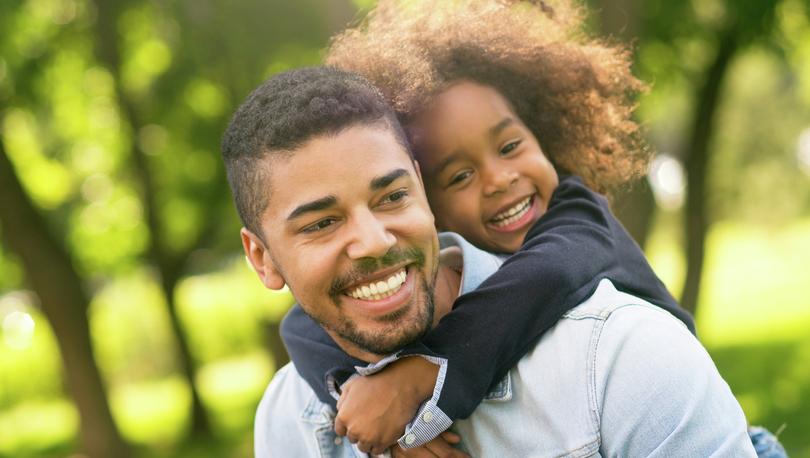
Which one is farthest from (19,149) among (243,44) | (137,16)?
(243,44)

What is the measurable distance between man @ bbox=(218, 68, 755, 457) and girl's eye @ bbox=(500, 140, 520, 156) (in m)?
0.57

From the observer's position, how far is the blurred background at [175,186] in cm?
1095

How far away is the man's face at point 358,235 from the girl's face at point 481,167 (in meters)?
0.51

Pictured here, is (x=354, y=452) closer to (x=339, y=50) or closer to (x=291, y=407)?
(x=291, y=407)

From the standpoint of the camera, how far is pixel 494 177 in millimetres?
3486

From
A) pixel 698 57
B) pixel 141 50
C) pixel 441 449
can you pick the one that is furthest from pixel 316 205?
pixel 141 50

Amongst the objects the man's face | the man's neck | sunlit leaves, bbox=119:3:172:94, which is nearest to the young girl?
the man's face

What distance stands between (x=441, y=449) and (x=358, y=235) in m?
0.66

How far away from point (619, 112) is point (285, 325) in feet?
5.23

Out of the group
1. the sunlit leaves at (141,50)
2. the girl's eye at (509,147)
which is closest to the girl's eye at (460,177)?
the girl's eye at (509,147)

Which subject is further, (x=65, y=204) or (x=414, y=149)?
(x=65, y=204)

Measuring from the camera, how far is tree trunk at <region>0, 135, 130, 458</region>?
10945 mm

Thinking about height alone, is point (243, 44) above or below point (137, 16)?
below

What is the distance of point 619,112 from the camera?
405 cm
